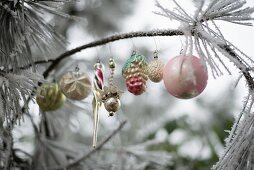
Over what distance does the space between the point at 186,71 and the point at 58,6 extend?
0.28 metres

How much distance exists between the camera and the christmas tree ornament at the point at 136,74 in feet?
2.16

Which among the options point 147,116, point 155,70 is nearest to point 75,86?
point 155,70

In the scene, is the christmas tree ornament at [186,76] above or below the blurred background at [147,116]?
below

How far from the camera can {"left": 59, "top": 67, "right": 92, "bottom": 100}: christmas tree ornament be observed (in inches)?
30.1

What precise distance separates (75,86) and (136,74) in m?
0.14

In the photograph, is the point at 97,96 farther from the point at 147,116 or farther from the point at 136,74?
the point at 147,116

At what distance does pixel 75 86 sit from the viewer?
0.76 m

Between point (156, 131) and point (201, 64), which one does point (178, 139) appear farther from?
point (201, 64)

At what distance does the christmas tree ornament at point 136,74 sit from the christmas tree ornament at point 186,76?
0.26 feet

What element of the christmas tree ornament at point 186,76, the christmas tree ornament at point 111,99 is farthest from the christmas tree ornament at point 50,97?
the christmas tree ornament at point 186,76

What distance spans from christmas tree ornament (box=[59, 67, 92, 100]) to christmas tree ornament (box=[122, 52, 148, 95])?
119mm

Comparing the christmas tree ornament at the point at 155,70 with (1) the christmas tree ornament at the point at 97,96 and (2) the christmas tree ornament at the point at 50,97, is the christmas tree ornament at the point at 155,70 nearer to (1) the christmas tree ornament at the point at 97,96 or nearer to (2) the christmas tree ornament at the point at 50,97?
(1) the christmas tree ornament at the point at 97,96

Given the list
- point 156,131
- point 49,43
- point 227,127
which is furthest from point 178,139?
point 49,43

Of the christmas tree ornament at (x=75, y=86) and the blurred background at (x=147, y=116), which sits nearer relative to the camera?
the christmas tree ornament at (x=75, y=86)
